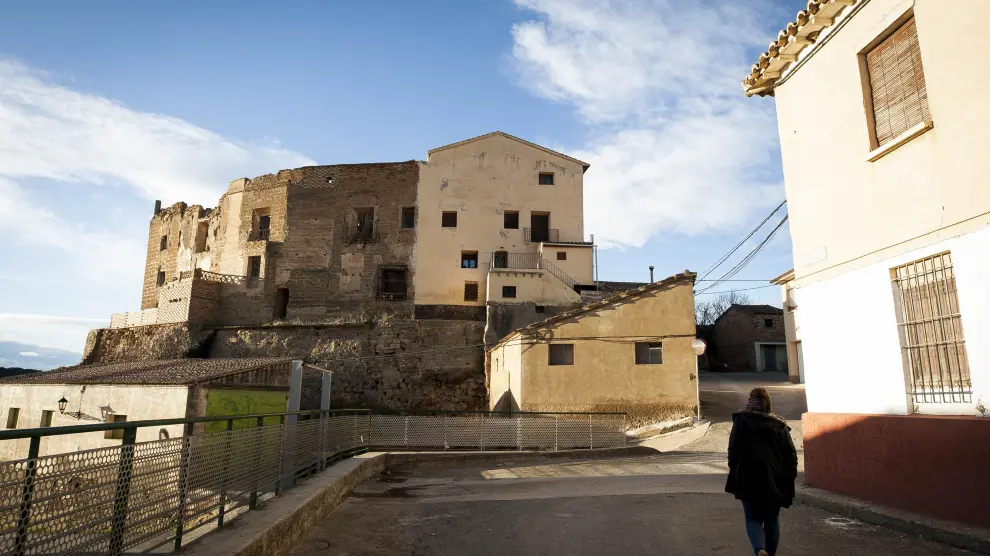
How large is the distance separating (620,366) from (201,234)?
33.0m

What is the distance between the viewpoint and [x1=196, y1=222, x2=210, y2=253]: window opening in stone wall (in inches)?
1592

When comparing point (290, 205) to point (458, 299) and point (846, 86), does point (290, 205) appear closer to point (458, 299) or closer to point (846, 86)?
point (458, 299)

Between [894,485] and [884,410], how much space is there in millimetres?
813

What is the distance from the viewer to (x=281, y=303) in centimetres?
3609

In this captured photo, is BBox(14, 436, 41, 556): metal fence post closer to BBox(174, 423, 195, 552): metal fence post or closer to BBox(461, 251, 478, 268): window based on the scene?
BBox(174, 423, 195, 552): metal fence post

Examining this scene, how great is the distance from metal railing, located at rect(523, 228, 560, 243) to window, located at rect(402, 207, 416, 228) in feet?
22.1

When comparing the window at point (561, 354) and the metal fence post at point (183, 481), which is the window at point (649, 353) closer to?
the window at point (561, 354)

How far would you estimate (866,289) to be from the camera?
704 centimetres

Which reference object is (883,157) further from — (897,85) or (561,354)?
(561,354)

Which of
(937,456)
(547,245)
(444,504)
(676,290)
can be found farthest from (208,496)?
(547,245)

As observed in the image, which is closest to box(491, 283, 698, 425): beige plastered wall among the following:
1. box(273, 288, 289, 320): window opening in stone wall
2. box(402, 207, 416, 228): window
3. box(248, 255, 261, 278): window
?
box(402, 207, 416, 228): window

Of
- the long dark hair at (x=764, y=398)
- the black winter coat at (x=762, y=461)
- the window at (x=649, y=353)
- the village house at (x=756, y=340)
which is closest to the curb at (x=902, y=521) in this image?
the black winter coat at (x=762, y=461)

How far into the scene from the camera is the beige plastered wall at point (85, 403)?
1581cm

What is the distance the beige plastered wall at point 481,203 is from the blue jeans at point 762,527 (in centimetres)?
2850
